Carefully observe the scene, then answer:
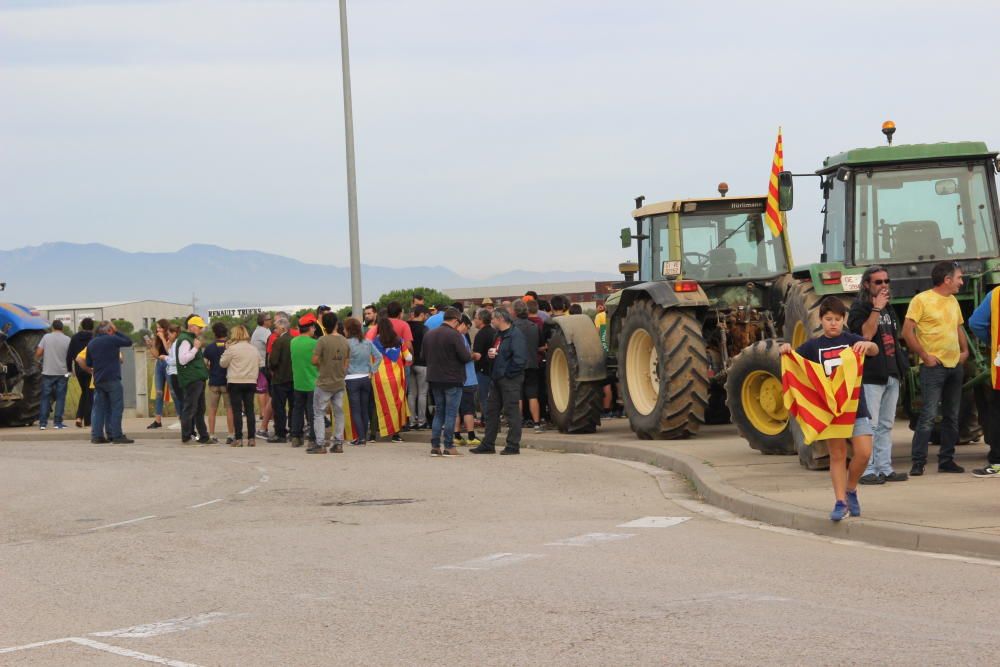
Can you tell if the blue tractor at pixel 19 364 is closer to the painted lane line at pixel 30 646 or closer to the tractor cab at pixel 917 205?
the tractor cab at pixel 917 205

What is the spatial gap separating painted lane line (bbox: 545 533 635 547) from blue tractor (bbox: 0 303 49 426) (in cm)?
1753

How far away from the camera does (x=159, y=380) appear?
80.7ft

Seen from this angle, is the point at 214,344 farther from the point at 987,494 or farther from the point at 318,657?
the point at 318,657

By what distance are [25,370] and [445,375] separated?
11224 millimetres

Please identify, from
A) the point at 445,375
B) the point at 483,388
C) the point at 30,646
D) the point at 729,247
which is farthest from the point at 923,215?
the point at 30,646

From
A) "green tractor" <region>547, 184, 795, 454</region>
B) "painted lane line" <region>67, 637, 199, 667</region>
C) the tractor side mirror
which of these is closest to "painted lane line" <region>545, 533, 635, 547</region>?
"painted lane line" <region>67, 637, 199, 667</region>

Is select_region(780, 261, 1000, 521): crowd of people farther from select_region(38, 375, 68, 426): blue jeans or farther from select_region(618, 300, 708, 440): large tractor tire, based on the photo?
select_region(38, 375, 68, 426): blue jeans

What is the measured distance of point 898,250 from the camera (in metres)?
14.6

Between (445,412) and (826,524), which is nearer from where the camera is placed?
(826,524)

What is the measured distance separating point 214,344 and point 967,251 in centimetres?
1106

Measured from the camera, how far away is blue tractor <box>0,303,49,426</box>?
26.0m

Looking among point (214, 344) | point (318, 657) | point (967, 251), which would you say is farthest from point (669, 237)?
point (318, 657)

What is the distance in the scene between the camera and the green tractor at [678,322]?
56.1 feet

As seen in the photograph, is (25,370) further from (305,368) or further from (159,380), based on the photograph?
(305,368)
